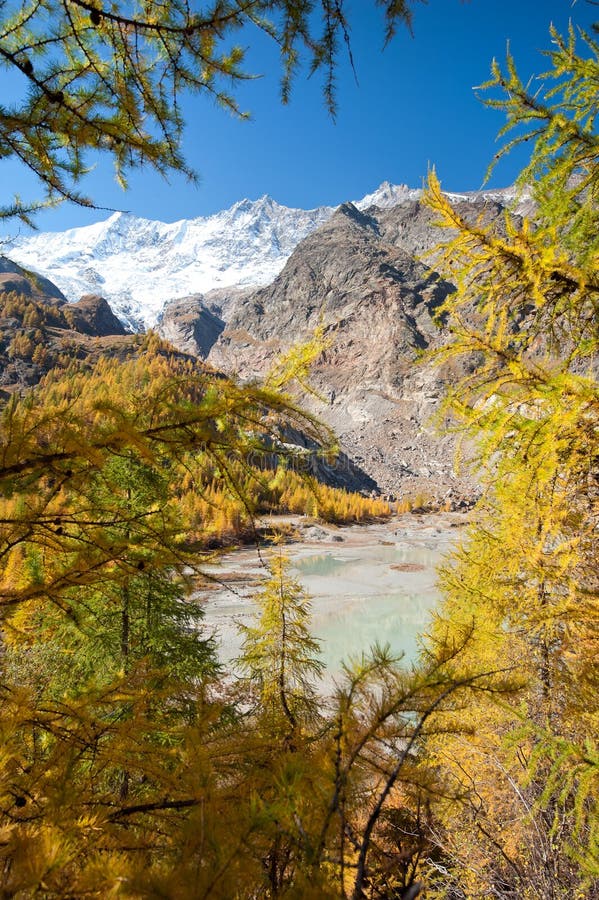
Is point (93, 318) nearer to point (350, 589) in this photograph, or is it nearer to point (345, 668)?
point (350, 589)

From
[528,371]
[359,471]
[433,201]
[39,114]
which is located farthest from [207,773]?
[359,471]

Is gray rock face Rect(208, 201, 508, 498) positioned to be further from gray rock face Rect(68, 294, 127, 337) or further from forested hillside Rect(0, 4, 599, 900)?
forested hillside Rect(0, 4, 599, 900)

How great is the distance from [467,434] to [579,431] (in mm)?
631

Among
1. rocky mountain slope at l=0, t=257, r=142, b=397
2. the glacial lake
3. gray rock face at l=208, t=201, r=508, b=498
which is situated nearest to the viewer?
the glacial lake

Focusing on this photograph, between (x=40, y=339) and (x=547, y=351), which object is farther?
(x=40, y=339)

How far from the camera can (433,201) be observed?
9.11 feet

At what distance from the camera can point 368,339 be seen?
14512cm

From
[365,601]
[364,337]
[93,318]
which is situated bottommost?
[365,601]

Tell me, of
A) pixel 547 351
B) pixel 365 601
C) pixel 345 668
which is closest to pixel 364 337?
pixel 365 601

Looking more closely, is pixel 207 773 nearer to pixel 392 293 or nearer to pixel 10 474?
pixel 10 474

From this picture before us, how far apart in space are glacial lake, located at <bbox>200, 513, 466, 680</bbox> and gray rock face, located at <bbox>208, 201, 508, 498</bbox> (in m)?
47.7

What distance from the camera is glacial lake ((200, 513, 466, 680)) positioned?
1930 centimetres

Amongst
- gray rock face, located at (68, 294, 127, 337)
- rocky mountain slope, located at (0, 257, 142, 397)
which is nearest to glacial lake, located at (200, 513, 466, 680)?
rocky mountain slope, located at (0, 257, 142, 397)

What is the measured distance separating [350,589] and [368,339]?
127668 millimetres
